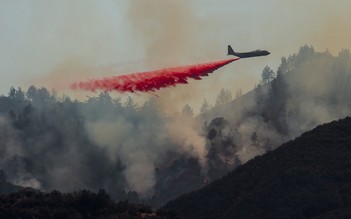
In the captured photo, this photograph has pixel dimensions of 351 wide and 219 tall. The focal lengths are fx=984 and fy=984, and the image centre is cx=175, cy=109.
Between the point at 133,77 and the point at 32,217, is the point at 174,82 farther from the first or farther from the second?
the point at 32,217

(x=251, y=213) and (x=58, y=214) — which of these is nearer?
(x=58, y=214)

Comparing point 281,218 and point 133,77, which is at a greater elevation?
point 133,77

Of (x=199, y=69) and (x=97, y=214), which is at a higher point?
(x=199, y=69)

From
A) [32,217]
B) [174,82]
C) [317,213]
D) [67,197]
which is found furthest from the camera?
[317,213]

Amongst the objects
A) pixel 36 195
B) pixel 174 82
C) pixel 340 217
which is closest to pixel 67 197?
pixel 36 195

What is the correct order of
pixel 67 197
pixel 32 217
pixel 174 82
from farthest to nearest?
pixel 174 82
pixel 67 197
pixel 32 217

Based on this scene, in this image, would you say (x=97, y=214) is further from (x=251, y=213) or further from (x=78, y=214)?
(x=251, y=213)

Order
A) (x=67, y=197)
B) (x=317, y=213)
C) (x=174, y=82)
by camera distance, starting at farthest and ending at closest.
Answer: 1. (x=317, y=213)
2. (x=174, y=82)
3. (x=67, y=197)

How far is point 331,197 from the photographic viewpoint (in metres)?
196

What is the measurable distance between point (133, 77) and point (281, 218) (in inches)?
1729

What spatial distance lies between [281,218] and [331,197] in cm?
1085

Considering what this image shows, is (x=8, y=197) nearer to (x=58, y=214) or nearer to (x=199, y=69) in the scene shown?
(x=58, y=214)

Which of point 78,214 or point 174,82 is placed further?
point 174,82

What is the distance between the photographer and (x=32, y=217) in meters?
142
